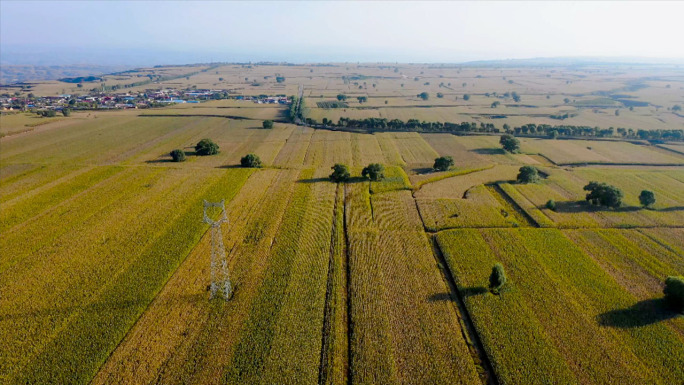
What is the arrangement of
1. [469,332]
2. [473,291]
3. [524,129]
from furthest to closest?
[524,129] < [473,291] < [469,332]

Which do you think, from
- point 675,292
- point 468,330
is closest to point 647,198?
point 675,292

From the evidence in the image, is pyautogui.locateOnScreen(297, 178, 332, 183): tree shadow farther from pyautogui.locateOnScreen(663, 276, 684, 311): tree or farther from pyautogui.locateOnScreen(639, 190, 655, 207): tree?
pyautogui.locateOnScreen(639, 190, 655, 207): tree

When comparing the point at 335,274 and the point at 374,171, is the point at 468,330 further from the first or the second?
the point at 374,171

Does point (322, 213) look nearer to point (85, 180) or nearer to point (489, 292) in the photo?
point (489, 292)

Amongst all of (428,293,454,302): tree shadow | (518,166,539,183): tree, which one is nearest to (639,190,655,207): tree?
(518,166,539,183): tree

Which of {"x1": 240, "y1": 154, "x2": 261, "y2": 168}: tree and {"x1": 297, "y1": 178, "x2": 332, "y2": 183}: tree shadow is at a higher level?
{"x1": 240, "y1": 154, "x2": 261, "y2": 168}: tree
